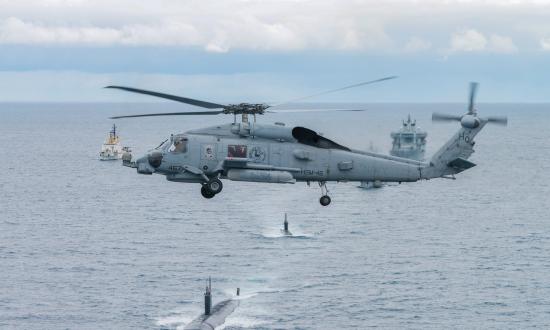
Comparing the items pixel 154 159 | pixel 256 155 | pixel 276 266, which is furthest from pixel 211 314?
pixel 256 155

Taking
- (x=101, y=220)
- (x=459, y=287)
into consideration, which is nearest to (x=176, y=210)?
(x=101, y=220)

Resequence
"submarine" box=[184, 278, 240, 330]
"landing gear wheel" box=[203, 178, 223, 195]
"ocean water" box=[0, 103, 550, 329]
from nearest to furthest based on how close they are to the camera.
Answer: "landing gear wheel" box=[203, 178, 223, 195]
"submarine" box=[184, 278, 240, 330]
"ocean water" box=[0, 103, 550, 329]

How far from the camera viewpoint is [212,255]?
146125 mm

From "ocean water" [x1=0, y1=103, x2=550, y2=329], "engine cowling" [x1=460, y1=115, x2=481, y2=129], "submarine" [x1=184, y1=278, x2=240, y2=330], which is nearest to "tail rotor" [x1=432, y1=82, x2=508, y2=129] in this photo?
"engine cowling" [x1=460, y1=115, x2=481, y2=129]

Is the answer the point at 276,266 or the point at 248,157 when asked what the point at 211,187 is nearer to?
the point at 248,157

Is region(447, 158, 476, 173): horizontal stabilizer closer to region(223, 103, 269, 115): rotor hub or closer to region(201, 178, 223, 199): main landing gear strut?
region(223, 103, 269, 115): rotor hub

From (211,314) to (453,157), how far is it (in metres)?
84.1

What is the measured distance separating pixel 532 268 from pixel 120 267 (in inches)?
2531

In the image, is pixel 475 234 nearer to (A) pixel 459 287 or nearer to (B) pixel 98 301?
(A) pixel 459 287

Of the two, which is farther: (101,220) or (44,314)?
(101,220)

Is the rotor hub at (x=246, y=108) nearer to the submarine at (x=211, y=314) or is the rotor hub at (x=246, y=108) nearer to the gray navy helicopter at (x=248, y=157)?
the gray navy helicopter at (x=248, y=157)

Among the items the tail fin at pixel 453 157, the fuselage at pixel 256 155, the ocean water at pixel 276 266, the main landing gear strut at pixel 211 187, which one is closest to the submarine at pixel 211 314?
the ocean water at pixel 276 266

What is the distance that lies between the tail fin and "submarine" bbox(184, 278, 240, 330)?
76652mm

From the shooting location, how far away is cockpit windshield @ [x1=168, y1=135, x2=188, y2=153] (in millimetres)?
40750
